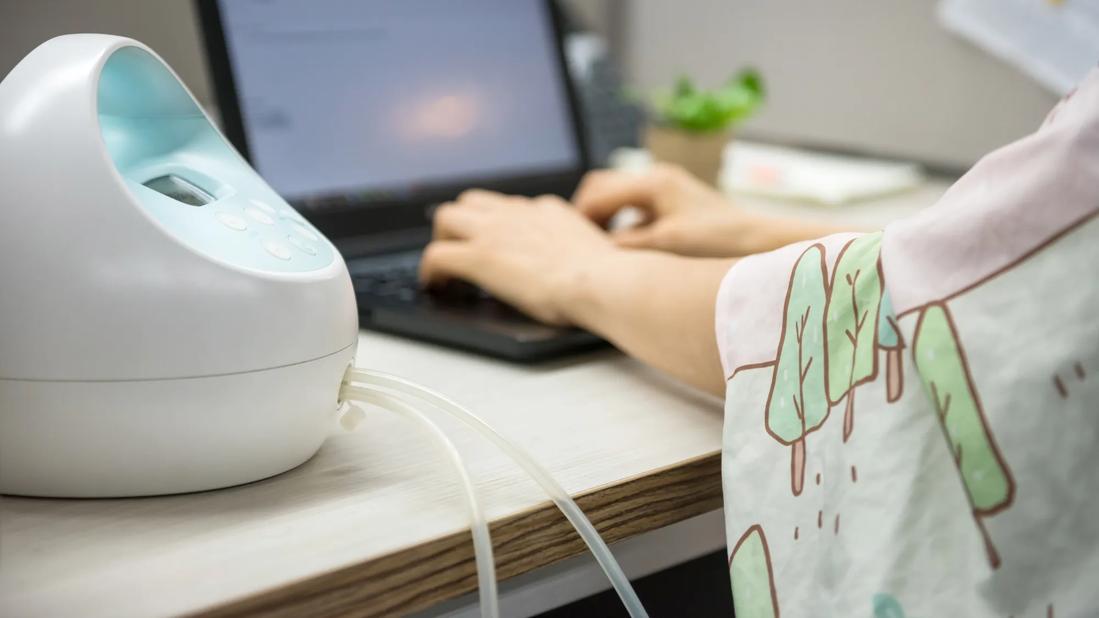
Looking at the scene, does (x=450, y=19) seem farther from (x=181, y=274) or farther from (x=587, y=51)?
(x=181, y=274)

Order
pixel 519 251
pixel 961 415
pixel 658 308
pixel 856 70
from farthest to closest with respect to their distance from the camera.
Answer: pixel 856 70
pixel 519 251
pixel 658 308
pixel 961 415

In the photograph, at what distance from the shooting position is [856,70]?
117 centimetres

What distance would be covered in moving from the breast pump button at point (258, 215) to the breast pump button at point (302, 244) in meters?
0.01

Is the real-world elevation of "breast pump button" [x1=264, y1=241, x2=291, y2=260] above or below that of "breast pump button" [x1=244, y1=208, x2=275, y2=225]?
below

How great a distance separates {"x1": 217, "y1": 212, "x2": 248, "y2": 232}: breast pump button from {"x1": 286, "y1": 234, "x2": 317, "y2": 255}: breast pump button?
0.02 m

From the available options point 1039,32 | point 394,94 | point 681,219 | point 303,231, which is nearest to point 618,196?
point 681,219

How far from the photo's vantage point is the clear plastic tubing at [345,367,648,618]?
1.11 ft

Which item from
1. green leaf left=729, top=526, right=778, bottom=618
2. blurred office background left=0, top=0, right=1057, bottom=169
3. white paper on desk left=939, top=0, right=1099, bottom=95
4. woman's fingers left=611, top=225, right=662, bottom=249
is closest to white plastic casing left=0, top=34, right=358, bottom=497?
green leaf left=729, top=526, right=778, bottom=618

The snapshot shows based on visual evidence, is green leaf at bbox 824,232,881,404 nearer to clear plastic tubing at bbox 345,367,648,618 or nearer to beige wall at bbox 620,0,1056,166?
clear plastic tubing at bbox 345,367,648,618

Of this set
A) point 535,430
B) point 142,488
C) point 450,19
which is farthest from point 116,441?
point 450,19

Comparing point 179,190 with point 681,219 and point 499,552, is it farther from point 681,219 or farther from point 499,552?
point 681,219

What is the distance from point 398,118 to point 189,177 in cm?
34

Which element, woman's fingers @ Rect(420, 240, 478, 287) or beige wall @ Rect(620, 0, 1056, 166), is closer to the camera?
woman's fingers @ Rect(420, 240, 478, 287)

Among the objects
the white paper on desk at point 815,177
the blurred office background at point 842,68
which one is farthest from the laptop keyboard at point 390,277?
the white paper on desk at point 815,177
